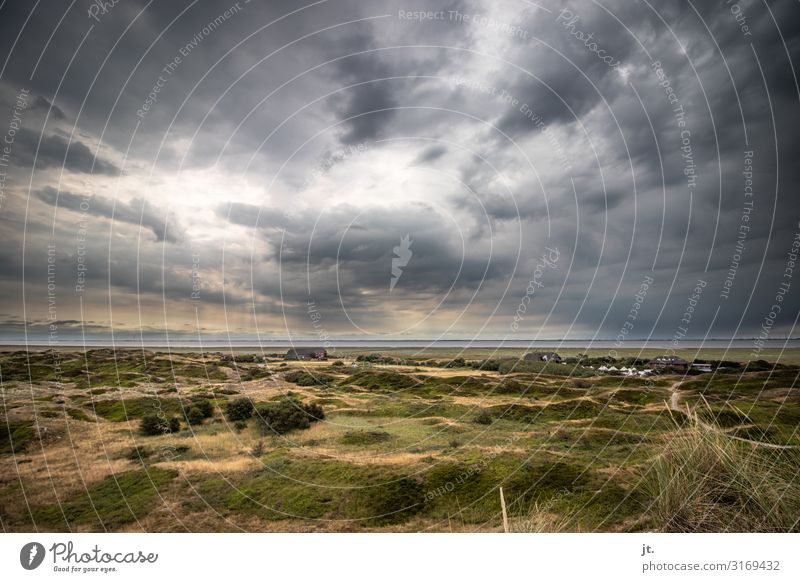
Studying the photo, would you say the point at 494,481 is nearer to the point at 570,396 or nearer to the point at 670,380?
the point at 570,396

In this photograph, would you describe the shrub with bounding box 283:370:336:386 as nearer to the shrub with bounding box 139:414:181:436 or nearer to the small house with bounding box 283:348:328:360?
the shrub with bounding box 139:414:181:436

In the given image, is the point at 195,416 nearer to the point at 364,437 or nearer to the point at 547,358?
the point at 364,437

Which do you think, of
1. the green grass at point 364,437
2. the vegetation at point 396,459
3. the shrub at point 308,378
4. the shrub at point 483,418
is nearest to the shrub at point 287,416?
the vegetation at point 396,459

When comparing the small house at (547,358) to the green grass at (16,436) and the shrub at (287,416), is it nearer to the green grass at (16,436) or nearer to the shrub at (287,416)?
the shrub at (287,416)

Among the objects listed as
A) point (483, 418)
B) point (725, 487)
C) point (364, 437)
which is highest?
point (725, 487)

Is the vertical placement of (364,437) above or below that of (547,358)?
above

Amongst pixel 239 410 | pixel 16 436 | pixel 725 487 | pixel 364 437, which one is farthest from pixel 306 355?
pixel 725 487
